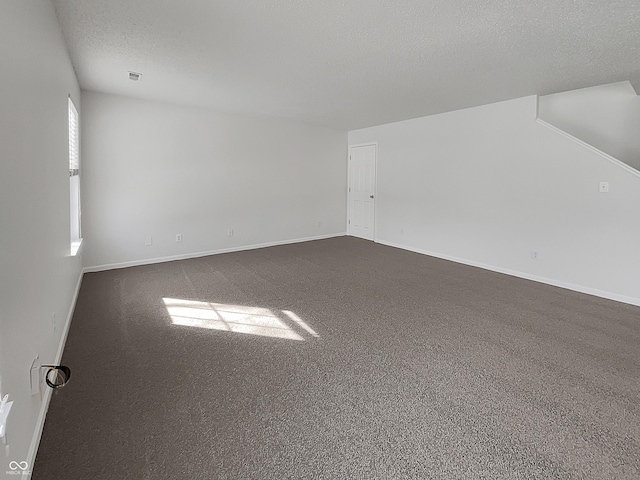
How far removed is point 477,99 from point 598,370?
141 inches

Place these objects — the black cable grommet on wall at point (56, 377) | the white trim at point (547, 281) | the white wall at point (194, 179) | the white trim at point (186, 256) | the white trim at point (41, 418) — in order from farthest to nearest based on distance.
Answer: the white trim at point (186, 256) < the white wall at point (194, 179) < the white trim at point (547, 281) < the black cable grommet on wall at point (56, 377) < the white trim at point (41, 418)

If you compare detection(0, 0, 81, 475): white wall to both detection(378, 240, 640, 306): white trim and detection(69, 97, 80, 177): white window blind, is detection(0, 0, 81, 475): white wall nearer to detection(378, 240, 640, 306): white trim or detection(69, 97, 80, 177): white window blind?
detection(69, 97, 80, 177): white window blind

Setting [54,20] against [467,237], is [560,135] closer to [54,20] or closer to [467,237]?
[467,237]

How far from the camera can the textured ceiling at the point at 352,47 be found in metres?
2.29

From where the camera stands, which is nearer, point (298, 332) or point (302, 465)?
point (302, 465)

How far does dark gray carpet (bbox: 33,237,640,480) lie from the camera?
4.98 feet

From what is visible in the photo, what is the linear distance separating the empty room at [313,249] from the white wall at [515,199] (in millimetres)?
30

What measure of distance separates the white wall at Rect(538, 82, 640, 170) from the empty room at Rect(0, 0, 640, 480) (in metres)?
0.03

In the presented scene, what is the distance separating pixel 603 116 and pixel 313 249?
16.2 feet

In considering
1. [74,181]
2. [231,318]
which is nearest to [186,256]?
[74,181]

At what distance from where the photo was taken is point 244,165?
5.94 m

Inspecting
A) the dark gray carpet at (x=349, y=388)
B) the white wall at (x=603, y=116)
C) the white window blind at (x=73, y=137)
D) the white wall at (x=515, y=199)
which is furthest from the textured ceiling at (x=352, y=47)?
the dark gray carpet at (x=349, y=388)

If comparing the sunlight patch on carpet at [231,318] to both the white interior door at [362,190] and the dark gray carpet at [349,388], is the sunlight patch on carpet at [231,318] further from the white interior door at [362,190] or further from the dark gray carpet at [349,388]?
the white interior door at [362,190]

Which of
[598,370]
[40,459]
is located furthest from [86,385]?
[598,370]
